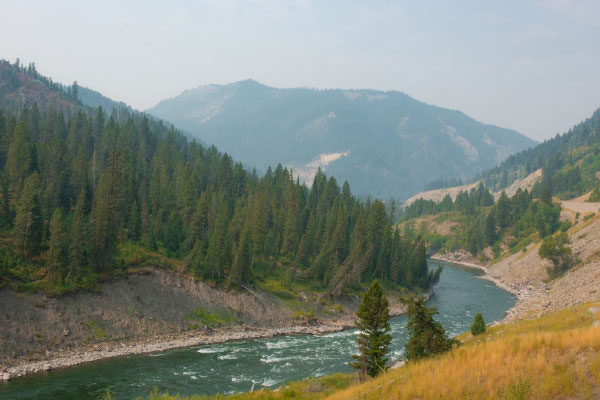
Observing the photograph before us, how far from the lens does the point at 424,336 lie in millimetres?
31031

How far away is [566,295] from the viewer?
79562mm

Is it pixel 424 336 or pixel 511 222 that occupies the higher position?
pixel 511 222

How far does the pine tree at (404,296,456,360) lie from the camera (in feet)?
99.4

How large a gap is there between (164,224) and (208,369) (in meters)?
44.1

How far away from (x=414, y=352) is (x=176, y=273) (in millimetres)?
54244

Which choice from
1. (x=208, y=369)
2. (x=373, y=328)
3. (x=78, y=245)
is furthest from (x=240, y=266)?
(x=373, y=328)

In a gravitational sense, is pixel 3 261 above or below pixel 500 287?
above

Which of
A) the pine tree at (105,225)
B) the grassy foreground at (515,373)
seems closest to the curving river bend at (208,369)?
the pine tree at (105,225)

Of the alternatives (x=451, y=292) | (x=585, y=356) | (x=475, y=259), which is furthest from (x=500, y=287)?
(x=585, y=356)

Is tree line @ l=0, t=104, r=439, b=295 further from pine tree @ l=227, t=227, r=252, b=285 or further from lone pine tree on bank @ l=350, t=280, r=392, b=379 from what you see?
lone pine tree on bank @ l=350, t=280, r=392, b=379

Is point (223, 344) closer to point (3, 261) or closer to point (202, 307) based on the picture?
point (202, 307)

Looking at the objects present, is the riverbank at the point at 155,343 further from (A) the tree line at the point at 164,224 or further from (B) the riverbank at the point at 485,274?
(B) the riverbank at the point at 485,274

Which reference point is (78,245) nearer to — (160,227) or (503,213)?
(160,227)

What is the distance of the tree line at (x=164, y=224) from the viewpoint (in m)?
65.2
